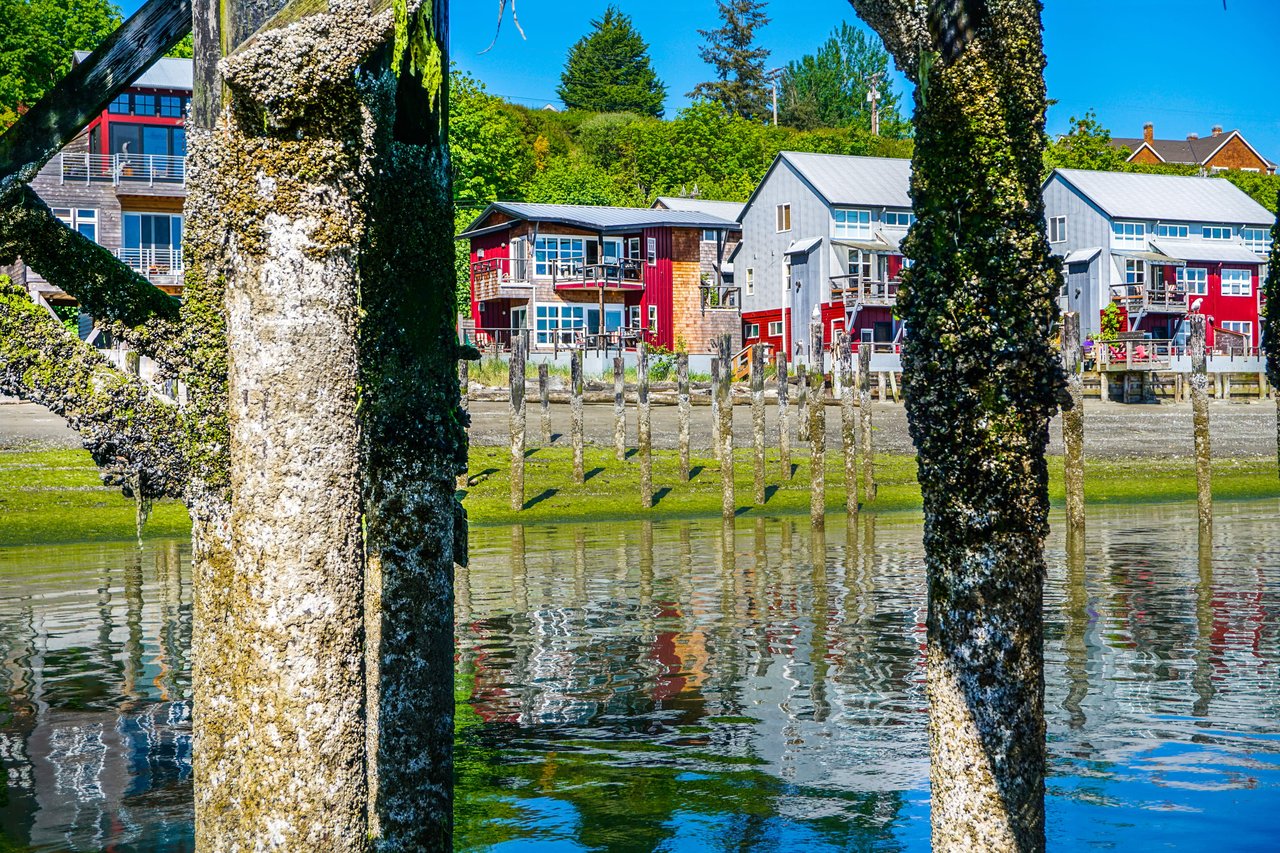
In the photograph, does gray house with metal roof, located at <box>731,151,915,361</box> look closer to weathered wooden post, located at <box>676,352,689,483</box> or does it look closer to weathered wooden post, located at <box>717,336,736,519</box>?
weathered wooden post, located at <box>676,352,689,483</box>

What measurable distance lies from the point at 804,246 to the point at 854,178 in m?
5.61

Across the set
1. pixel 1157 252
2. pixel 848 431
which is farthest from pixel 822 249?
pixel 848 431

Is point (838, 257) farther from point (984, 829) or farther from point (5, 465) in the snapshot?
point (984, 829)

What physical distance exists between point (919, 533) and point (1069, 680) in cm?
1563

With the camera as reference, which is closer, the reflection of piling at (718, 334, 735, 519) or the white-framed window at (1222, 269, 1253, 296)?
the reflection of piling at (718, 334, 735, 519)

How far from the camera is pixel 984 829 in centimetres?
430

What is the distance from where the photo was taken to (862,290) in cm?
6050

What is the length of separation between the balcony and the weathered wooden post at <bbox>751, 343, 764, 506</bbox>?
28.1 metres

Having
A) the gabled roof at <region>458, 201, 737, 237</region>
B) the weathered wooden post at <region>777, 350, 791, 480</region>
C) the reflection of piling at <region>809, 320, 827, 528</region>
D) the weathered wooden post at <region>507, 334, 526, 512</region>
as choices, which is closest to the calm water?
the reflection of piling at <region>809, 320, 827, 528</region>

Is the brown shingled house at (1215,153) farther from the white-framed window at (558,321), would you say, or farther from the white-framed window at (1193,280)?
the white-framed window at (558,321)

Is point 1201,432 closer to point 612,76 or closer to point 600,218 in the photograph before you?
point 600,218

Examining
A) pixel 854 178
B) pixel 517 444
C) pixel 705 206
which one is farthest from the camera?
pixel 705 206

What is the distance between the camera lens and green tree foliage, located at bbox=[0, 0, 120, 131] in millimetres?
66125

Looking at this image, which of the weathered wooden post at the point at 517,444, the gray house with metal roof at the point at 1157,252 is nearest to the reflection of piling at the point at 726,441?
the weathered wooden post at the point at 517,444
